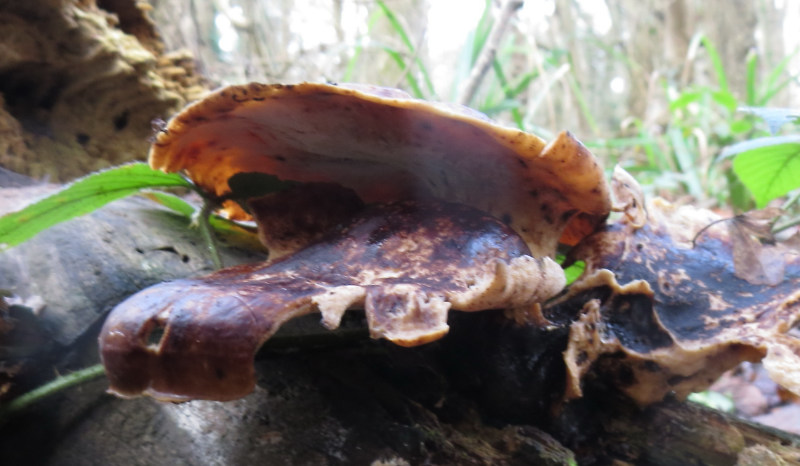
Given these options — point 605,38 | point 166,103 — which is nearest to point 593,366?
point 166,103

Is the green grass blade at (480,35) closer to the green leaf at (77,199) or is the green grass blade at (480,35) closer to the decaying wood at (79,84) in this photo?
the decaying wood at (79,84)

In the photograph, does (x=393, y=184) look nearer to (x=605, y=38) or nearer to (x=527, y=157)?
(x=527, y=157)

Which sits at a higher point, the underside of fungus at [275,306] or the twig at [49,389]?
the underside of fungus at [275,306]

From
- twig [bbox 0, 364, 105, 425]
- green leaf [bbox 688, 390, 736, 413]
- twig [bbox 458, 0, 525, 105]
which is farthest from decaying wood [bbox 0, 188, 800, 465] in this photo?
twig [bbox 458, 0, 525, 105]

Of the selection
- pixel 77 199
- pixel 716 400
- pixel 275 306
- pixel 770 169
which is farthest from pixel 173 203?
pixel 716 400

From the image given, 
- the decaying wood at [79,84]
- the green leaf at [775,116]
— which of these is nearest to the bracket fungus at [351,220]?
the green leaf at [775,116]

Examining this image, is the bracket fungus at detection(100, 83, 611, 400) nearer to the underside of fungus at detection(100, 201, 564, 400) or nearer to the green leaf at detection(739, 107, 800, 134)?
the underside of fungus at detection(100, 201, 564, 400)
